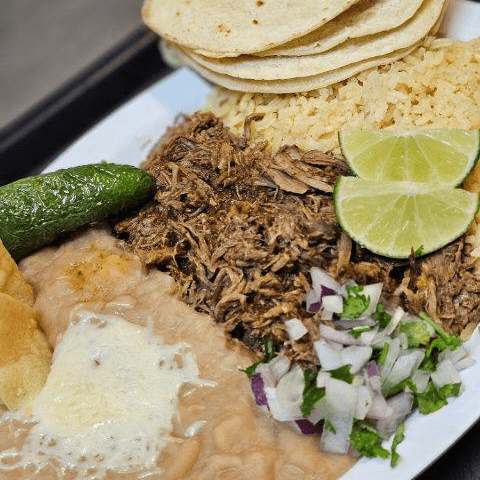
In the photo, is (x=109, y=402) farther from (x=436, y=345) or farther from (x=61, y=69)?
(x=61, y=69)

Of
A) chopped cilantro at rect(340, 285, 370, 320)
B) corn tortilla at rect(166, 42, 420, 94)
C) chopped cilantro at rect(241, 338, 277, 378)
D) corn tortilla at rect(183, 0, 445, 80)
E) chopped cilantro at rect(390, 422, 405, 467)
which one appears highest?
corn tortilla at rect(183, 0, 445, 80)

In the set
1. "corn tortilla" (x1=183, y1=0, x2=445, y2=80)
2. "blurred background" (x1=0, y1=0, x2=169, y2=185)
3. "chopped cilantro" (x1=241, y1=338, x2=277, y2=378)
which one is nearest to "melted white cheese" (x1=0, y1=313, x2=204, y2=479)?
"chopped cilantro" (x1=241, y1=338, x2=277, y2=378)

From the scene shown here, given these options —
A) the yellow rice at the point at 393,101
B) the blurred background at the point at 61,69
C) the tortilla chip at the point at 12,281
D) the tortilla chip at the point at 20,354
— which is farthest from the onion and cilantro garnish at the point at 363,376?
the blurred background at the point at 61,69

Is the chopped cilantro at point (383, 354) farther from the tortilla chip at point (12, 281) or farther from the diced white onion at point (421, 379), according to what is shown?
the tortilla chip at point (12, 281)

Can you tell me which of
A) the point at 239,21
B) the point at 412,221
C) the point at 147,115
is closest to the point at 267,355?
the point at 412,221

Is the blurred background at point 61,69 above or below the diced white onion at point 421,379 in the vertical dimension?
above

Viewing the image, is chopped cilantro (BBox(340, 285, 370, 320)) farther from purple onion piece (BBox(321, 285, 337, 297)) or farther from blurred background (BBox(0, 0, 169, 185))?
blurred background (BBox(0, 0, 169, 185))

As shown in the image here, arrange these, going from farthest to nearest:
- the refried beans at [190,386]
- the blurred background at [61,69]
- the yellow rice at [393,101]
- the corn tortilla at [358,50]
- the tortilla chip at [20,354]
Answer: the blurred background at [61,69] → the corn tortilla at [358,50] → the yellow rice at [393,101] → the tortilla chip at [20,354] → the refried beans at [190,386]
